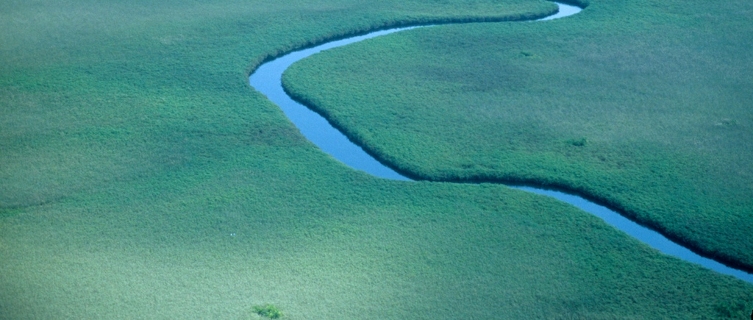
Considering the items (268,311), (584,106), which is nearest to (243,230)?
(268,311)

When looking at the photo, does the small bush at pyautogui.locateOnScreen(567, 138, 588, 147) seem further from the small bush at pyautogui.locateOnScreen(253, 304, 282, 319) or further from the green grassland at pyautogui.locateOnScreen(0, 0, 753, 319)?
→ the small bush at pyautogui.locateOnScreen(253, 304, 282, 319)

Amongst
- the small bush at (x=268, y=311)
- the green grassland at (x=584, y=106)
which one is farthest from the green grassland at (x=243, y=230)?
the green grassland at (x=584, y=106)

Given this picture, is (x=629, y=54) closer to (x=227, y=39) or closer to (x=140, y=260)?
(x=227, y=39)

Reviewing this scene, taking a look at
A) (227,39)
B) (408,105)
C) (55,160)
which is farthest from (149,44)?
(408,105)

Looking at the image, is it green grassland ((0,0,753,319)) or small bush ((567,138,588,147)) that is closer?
green grassland ((0,0,753,319))

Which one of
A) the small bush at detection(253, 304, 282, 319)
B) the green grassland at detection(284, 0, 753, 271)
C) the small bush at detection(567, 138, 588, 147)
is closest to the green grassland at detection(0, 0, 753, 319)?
the small bush at detection(253, 304, 282, 319)

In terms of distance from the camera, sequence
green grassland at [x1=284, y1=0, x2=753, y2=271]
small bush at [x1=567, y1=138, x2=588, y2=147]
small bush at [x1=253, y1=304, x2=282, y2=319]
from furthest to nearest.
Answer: small bush at [x1=567, y1=138, x2=588, y2=147], green grassland at [x1=284, y1=0, x2=753, y2=271], small bush at [x1=253, y1=304, x2=282, y2=319]
